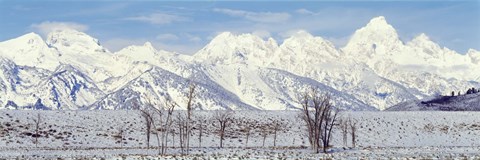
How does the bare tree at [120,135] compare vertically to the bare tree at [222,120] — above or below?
below

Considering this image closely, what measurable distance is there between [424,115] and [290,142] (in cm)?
3400

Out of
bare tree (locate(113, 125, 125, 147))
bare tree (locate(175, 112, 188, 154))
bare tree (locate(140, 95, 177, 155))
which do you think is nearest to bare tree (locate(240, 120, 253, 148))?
bare tree (locate(175, 112, 188, 154))

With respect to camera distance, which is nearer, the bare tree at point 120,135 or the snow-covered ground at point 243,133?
the snow-covered ground at point 243,133

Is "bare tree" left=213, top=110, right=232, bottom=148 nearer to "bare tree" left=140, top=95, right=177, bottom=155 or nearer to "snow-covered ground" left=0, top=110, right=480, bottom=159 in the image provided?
"snow-covered ground" left=0, top=110, right=480, bottom=159

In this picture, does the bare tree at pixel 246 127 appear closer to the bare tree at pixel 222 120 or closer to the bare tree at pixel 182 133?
the bare tree at pixel 222 120

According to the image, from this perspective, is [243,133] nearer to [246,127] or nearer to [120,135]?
[246,127]

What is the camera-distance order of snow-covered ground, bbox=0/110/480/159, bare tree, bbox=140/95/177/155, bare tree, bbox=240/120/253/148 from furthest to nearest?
bare tree, bbox=240/120/253/148
snow-covered ground, bbox=0/110/480/159
bare tree, bbox=140/95/177/155

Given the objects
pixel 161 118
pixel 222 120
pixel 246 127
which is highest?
pixel 222 120

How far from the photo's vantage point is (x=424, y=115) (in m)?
124

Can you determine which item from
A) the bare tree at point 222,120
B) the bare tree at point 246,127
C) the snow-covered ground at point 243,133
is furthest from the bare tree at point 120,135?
the bare tree at point 246,127

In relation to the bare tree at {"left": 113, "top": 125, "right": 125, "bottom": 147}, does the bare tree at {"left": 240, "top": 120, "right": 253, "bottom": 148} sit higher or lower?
higher

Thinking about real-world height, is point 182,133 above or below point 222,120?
below

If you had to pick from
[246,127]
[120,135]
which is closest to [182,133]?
[120,135]

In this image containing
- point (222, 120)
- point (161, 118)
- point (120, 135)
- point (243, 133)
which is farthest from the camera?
point (243, 133)
